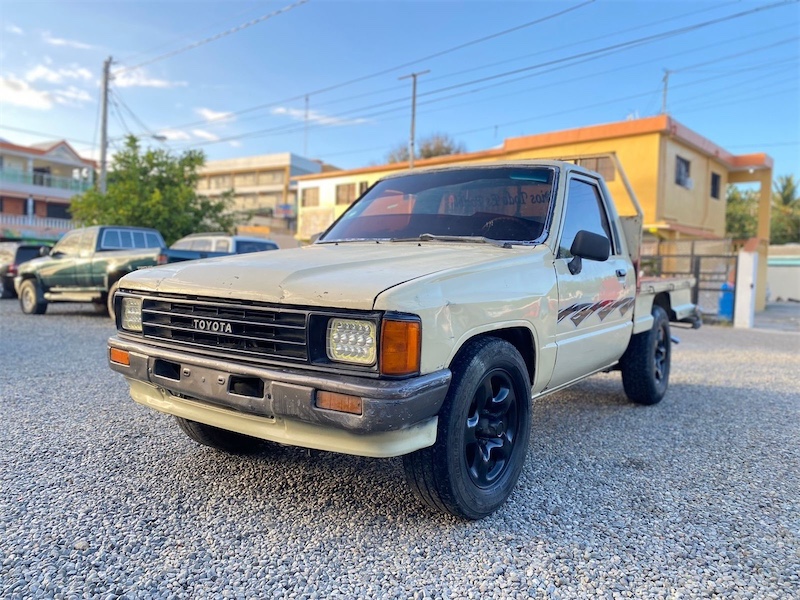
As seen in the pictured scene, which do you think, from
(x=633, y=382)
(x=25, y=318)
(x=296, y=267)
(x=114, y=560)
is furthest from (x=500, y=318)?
(x=25, y=318)

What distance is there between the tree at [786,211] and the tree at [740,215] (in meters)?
1.49

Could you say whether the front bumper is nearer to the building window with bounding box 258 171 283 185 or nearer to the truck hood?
the truck hood

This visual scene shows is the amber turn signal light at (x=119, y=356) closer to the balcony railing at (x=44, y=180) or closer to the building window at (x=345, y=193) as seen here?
the building window at (x=345, y=193)

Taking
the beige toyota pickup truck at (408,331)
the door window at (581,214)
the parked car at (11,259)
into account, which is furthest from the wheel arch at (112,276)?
the door window at (581,214)

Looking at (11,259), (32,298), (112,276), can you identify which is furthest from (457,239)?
(11,259)

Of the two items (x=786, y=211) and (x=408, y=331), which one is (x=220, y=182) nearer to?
(x=786, y=211)

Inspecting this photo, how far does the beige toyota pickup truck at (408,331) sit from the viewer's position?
2.31 m

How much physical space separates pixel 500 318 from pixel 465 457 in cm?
69

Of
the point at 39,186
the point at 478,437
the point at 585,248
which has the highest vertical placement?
the point at 39,186

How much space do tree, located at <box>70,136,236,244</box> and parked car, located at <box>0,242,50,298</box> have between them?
119 inches

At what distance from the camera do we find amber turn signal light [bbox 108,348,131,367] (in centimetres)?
302

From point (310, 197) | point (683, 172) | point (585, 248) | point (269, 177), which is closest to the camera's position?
point (585, 248)

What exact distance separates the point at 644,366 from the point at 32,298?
11977 mm

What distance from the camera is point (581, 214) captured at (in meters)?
4.03
